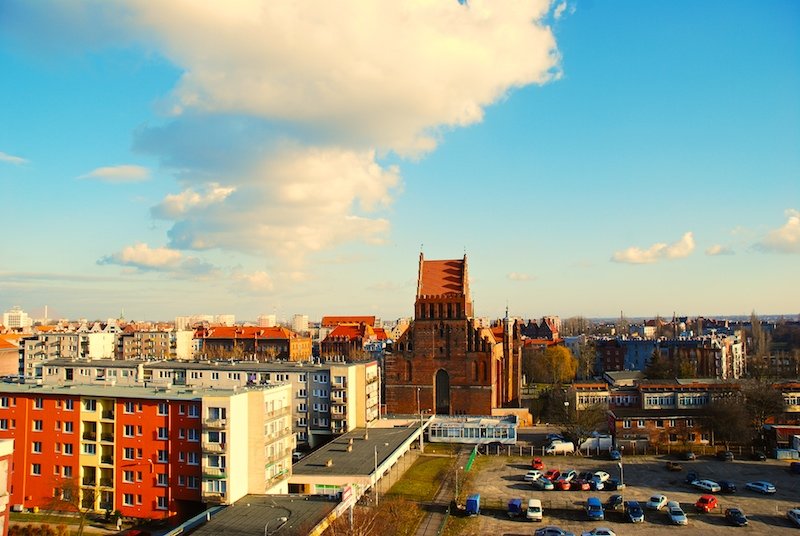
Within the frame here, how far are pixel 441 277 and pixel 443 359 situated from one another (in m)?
10.9

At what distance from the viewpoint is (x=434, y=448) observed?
226 feet

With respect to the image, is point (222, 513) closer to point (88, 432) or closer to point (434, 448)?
point (88, 432)

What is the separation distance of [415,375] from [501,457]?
2093 cm

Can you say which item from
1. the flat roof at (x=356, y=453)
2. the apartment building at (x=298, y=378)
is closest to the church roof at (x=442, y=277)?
the apartment building at (x=298, y=378)

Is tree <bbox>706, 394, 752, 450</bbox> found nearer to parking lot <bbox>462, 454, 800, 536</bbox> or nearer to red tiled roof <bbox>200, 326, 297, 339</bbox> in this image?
parking lot <bbox>462, 454, 800, 536</bbox>

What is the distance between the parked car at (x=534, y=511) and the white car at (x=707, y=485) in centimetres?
1556

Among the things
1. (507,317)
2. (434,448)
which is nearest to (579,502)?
(434,448)

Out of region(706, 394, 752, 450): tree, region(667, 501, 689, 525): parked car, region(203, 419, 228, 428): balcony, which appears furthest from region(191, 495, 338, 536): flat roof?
region(706, 394, 752, 450): tree

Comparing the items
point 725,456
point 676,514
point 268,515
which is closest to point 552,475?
point 676,514

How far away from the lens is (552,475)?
54.5 meters

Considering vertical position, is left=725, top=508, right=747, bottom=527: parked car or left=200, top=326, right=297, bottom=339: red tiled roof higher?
left=200, top=326, right=297, bottom=339: red tiled roof

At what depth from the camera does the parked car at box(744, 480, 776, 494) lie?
50188 millimetres

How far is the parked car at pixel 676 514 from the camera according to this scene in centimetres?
4294

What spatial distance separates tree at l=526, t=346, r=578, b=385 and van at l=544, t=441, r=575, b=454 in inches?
2228
